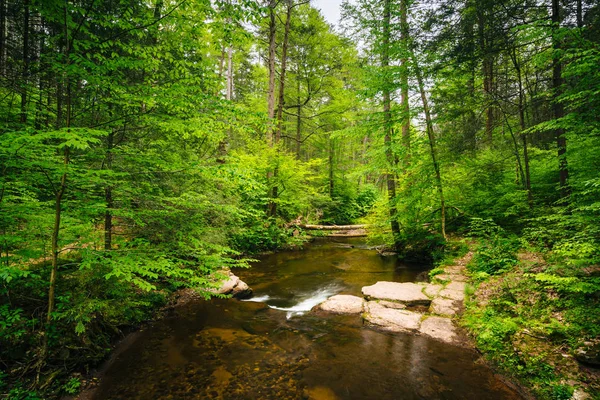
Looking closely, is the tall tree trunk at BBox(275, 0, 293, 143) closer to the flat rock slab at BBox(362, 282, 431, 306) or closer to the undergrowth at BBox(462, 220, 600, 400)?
the flat rock slab at BBox(362, 282, 431, 306)

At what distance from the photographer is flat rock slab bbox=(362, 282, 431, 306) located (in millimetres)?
6155

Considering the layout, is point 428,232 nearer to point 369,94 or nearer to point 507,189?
point 507,189

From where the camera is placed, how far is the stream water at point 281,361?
12.1 ft

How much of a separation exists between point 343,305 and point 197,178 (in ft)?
15.5

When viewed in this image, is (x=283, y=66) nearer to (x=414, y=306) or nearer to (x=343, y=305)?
(x=343, y=305)

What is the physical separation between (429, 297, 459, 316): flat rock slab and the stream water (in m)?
1.04

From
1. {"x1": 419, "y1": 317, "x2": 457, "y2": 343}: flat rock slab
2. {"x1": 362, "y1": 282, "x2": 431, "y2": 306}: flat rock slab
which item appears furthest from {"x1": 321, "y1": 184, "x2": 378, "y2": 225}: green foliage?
{"x1": 419, "y1": 317, "x2": 457, "y2": 343}: flat rock slab

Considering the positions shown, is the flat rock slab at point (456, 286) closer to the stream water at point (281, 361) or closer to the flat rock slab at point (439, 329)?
the flat rock slab at point (439, 329)

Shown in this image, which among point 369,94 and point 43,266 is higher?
point 369,94

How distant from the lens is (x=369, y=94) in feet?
29.2

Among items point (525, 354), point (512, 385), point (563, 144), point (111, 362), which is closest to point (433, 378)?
point (512, 385)

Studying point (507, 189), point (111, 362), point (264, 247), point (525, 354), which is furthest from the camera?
point (264, 247)

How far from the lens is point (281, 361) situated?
4.42m

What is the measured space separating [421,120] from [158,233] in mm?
8738
